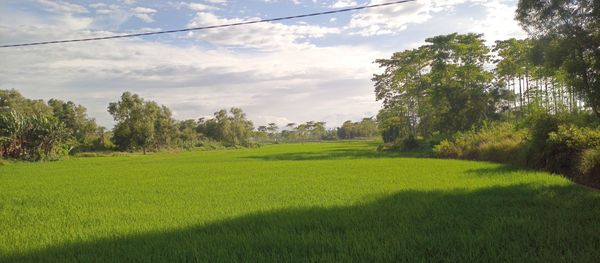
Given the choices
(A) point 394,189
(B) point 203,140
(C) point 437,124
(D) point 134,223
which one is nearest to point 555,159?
(A) point 394,189

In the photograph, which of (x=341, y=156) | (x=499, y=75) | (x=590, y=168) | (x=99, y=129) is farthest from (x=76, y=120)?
(x=590, y=168)

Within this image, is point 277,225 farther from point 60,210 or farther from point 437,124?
point 437,124

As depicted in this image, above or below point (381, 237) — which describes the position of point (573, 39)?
above

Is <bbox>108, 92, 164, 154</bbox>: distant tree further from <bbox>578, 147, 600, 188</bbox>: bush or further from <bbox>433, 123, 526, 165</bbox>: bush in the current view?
<bbox>578, 147, 600, 188</bbox>: bush

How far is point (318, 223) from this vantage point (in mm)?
6035

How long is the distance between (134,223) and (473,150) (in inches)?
710

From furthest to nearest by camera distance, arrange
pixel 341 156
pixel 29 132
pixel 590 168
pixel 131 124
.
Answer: pixel 131 124
pixel 29 132
pixel 341 156
pixel 590 168

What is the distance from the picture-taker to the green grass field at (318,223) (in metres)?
4.57

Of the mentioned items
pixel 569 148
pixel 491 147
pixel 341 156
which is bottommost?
pixel 341 156

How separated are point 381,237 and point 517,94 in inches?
1244

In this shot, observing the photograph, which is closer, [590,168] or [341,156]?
[590,168]

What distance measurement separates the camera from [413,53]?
35.1m

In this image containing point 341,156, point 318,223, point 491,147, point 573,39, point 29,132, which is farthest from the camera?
point 29,132

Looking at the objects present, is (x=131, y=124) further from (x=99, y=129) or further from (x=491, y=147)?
(x=491, y=147)
